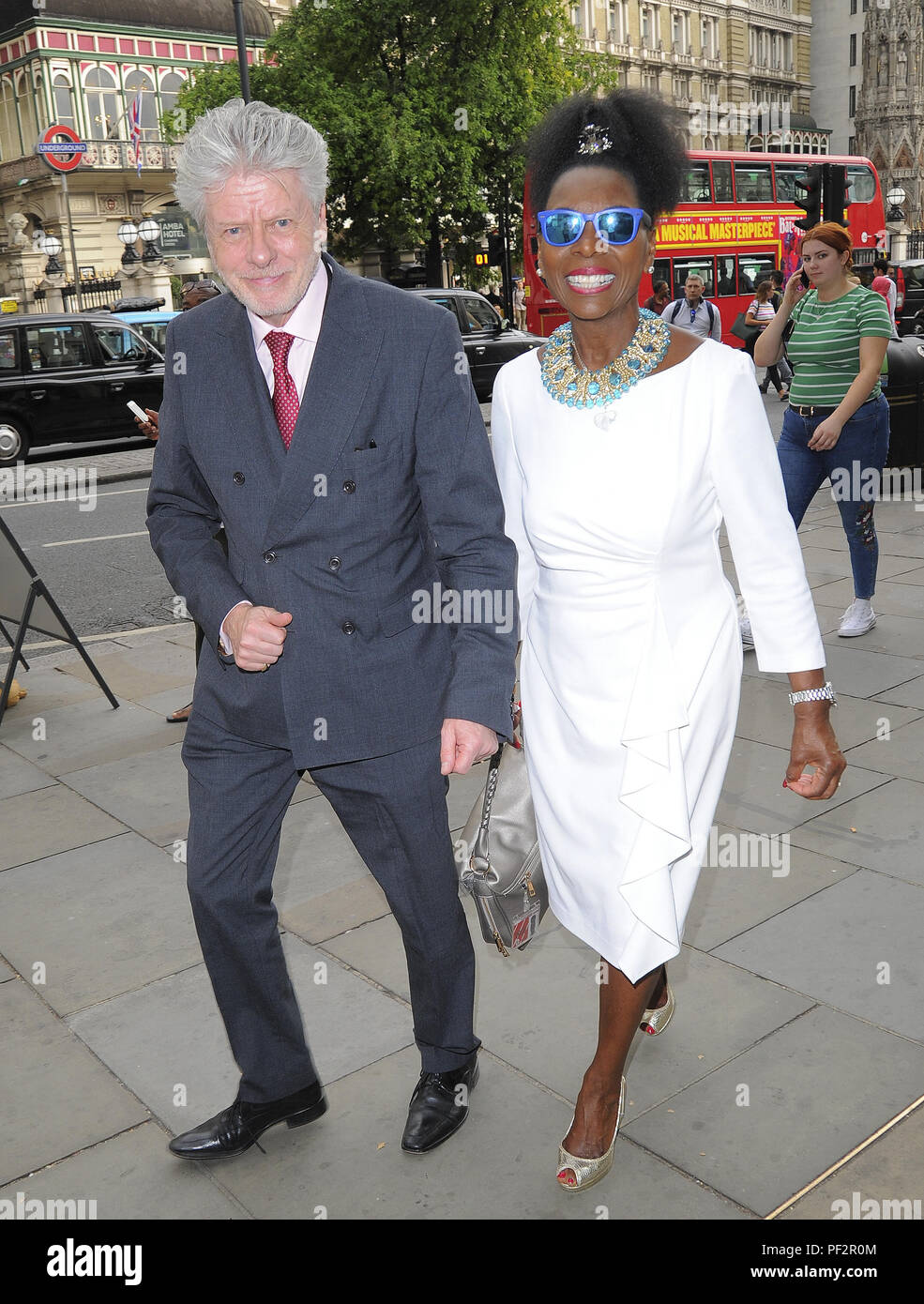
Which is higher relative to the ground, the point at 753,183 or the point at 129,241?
the point at 129,241

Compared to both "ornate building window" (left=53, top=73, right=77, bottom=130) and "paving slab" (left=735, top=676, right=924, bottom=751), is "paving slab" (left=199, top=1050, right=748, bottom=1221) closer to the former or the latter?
"paving slab" (left=735, top=676, right=924, bottom=751)

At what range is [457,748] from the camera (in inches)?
88.4

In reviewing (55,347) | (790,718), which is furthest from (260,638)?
(55,347)

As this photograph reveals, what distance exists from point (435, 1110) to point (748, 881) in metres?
1.52

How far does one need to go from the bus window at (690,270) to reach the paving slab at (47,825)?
67.5ft

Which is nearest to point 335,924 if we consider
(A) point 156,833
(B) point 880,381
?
(A) point 156,833

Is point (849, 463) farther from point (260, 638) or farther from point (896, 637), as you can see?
point (260, 638)

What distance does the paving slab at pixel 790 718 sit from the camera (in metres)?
5.00

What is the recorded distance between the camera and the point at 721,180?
23609 millimetres

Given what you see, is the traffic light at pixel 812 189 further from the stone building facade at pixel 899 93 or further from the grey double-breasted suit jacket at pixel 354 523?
the stone building facade at pixel 899 93

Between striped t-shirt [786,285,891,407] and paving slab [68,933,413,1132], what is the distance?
153 inches

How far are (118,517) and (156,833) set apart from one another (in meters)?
7.70

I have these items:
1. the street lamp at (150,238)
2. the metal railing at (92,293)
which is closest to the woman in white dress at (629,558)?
the metal railing at (92,293)
